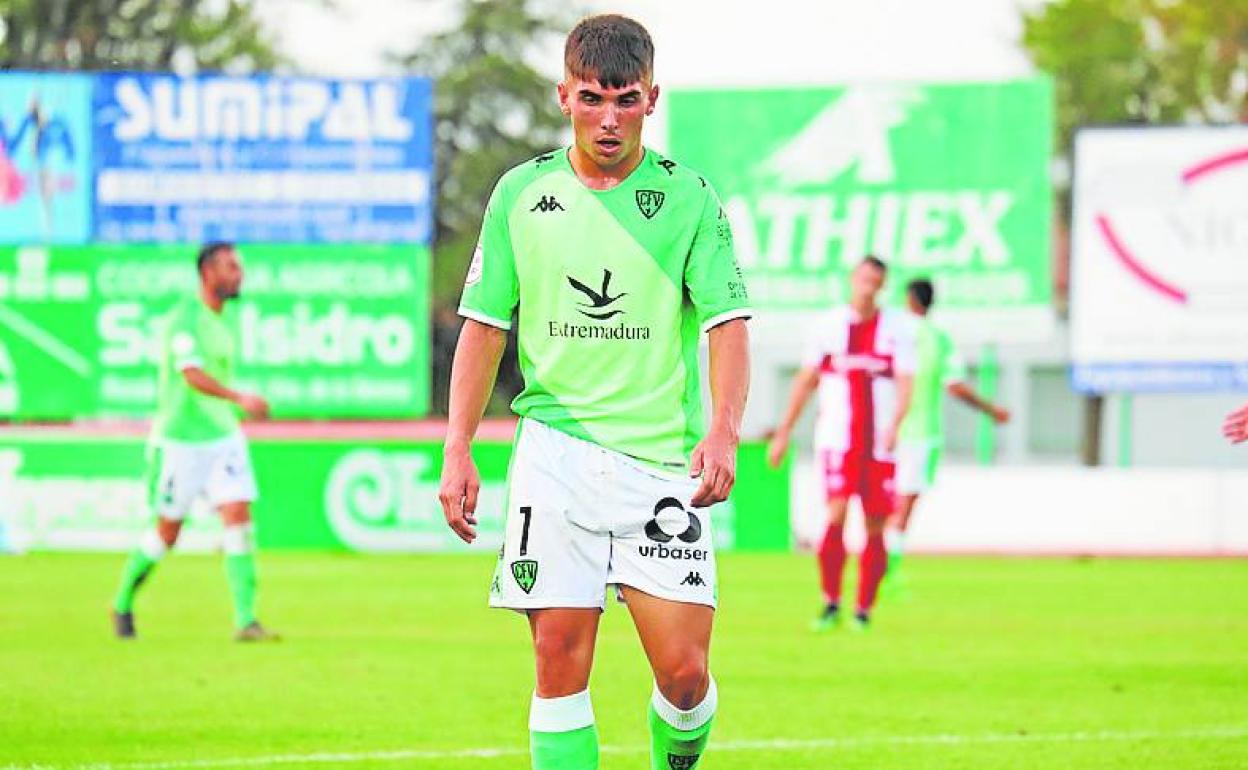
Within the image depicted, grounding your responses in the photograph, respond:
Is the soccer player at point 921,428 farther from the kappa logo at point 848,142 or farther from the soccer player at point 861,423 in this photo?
the kappa logo at point 848,142

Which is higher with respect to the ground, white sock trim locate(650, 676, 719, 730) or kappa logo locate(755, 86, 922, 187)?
kappa logo locate(755, 86, 922, 187)

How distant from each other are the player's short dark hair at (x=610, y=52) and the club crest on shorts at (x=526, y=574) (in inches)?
50.9

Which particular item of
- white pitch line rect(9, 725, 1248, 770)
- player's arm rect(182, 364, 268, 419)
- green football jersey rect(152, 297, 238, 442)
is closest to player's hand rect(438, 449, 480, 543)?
white pitch line rect(9, 725, 1248, 770)

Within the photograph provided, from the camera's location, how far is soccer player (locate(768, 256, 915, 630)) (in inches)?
583

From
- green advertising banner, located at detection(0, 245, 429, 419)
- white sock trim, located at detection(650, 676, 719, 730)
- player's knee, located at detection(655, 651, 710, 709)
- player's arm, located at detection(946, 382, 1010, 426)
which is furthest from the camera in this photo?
green advertising banner, located at detection(0, 245, 429, 419)

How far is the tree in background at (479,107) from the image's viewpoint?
57.9 m

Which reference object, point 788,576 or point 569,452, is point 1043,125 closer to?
point 788,576

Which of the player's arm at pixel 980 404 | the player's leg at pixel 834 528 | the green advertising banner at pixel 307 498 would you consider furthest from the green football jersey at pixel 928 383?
the green advertising banner at pixel 307 498

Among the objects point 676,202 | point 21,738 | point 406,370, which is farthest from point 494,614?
point 676,202

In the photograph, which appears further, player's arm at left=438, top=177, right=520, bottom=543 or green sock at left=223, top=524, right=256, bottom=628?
green sock at left=223, top=524, right=256, bottom=628

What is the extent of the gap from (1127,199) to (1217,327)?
1.78 metres

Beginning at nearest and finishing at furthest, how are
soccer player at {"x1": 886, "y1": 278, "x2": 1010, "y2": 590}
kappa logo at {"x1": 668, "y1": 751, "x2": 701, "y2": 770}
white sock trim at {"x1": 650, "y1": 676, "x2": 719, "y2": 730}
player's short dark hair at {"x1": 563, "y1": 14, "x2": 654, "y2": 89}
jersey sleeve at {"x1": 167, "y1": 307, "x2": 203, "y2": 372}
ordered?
player's short dark hair at {"x1": 563, "y1": 14, "x2": 654, "y2": 89}
white sock trim at {"x1": 650, "y1": 676, "x2": 719, "y2": 730}
kappa logo at {"x1": 668, "y1": 751, "x2": 701, "y2": 770}
jersey sleeve at {"x1": 167, "y1": 307, "x2": 203, "y2": 372}
soccer player at {"x1": 886, "y1": 278, "x2": 1010, "y2": 590}

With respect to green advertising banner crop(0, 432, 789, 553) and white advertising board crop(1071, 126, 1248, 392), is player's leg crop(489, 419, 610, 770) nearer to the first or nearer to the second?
green advertising banner crop(0, 432, 789, 553)

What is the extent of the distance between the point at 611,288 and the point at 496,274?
1.05 ft
